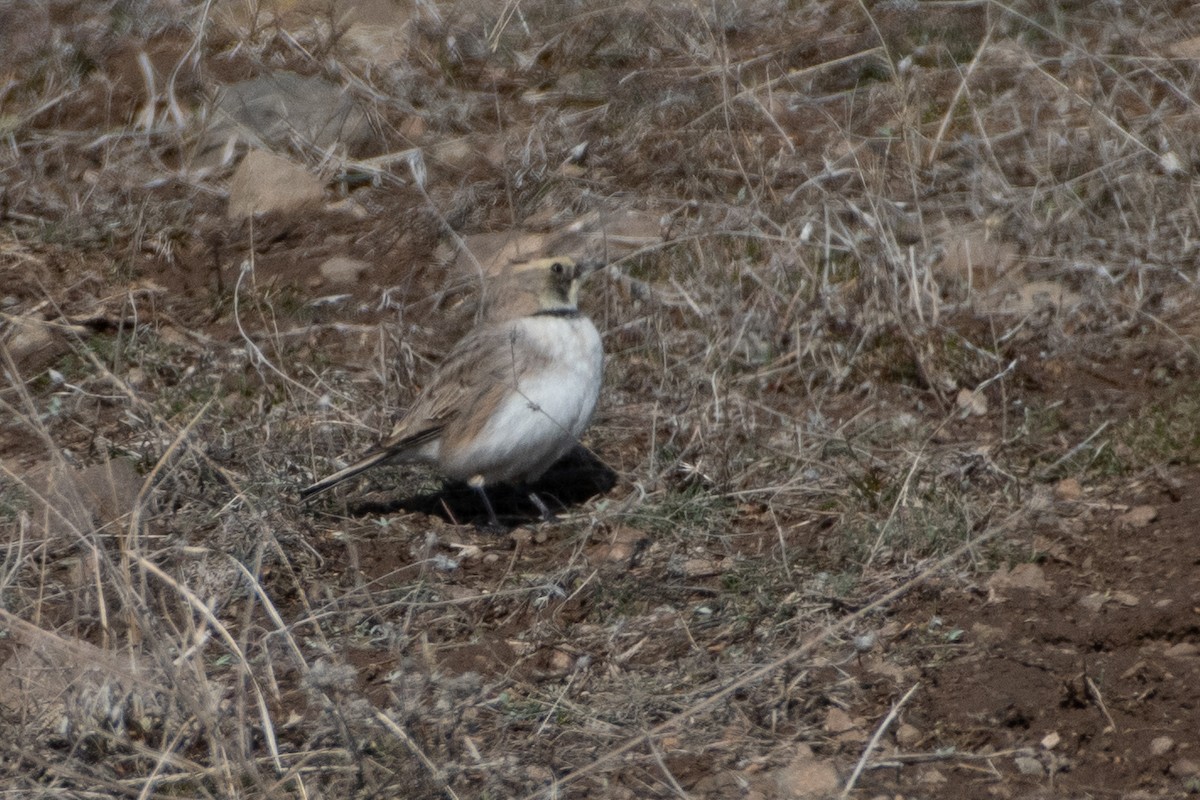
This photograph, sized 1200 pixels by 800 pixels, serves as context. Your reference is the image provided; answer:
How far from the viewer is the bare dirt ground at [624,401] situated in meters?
4.46

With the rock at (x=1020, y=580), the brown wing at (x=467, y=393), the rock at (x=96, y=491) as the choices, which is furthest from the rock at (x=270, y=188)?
the rock at (x=1020, y=580)

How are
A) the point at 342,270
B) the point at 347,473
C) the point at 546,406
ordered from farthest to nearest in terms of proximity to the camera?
the point at 342,270 < the point at 347,473 < the point at 546,406

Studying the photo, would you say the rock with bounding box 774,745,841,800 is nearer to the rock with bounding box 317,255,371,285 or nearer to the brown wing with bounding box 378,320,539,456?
the brown wing with bounding box 378,320,539,456

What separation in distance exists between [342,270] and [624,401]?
2010 mm

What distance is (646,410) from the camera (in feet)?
22.9

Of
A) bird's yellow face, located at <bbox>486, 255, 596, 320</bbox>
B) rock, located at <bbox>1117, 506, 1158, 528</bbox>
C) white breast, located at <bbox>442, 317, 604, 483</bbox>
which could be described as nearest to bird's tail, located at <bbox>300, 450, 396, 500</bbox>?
white breast, located at <bbox>442, 317, 604, 483</bbox>

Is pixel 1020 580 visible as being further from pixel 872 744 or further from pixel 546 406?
pixel 546 406

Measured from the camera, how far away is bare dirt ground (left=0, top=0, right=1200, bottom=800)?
4.46 m

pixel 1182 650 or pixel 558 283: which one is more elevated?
pixel 558 283

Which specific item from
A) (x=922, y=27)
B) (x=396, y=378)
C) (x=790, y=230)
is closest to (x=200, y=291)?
(x=396, y=378)

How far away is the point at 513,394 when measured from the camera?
6375 mm

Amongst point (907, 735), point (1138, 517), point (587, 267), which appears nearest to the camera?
point (907, 735)

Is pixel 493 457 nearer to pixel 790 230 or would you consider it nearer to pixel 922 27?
pixel 790 230

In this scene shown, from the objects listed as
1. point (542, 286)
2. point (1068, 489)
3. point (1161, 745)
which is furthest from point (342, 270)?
point (1161, 745)
